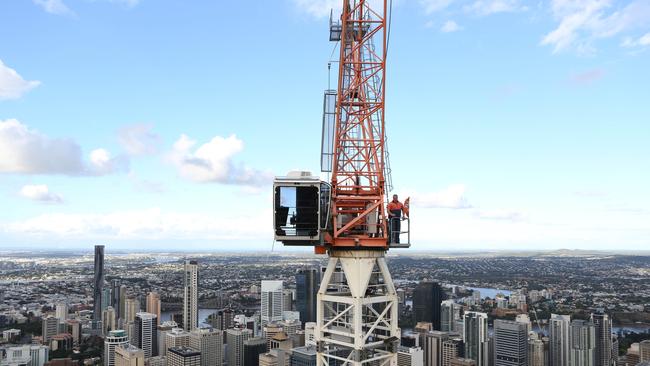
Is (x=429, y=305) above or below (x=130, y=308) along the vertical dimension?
above

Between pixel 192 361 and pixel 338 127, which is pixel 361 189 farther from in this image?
pixel 192 361

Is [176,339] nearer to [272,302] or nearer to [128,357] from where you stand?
[128,357]

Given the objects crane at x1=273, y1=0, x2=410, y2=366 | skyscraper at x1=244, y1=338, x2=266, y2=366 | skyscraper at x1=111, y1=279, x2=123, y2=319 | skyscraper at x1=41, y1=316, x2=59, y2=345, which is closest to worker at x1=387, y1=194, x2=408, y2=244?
crane at x1=273, y1=0, x2=410, y2=366

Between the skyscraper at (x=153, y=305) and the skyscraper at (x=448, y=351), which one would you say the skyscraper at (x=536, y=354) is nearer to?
the skyscraper at (x=448, y=351)

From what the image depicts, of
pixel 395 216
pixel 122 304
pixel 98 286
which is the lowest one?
pixel 122 304

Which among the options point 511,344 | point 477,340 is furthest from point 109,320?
point 511,344

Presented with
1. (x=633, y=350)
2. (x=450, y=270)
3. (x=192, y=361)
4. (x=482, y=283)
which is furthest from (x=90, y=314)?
(x=450, y=270)
